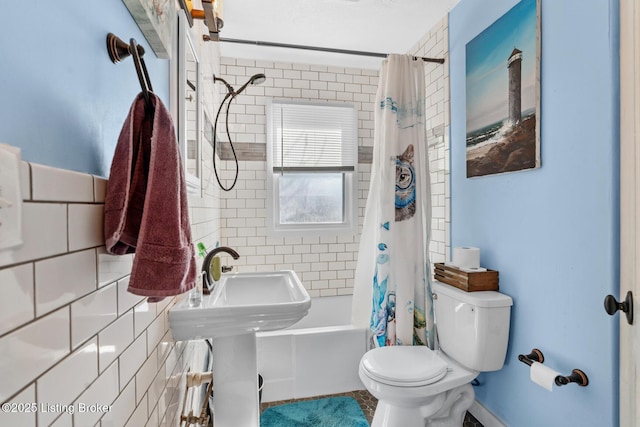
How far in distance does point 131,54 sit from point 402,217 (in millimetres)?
1707

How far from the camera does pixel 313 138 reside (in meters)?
3.04

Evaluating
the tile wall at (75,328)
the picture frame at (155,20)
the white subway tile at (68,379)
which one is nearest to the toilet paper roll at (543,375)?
the tile wall at (75,328)

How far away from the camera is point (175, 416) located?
1.19m

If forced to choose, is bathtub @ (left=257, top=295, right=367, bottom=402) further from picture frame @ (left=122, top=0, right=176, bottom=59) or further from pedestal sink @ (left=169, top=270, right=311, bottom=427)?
picture frame @ (left=122, top=0, right=176, bottom=59)

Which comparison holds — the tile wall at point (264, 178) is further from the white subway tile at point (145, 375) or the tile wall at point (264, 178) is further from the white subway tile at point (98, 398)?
the white subway tile at point (98, 398)

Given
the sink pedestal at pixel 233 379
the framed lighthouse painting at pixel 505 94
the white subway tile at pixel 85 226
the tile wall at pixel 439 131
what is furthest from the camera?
the tile wall at pixel 439 131

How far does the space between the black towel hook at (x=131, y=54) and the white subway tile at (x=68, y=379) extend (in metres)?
0.48

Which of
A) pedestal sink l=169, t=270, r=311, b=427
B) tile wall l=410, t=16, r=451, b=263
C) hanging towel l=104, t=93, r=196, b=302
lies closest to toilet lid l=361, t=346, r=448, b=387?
pedestal sink l=169, t=270, r=311, b=427

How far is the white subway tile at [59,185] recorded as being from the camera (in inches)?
16.9

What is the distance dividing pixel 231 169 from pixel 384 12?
173 centimetres

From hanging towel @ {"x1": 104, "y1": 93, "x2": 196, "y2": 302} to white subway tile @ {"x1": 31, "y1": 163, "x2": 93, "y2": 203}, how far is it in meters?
0.06

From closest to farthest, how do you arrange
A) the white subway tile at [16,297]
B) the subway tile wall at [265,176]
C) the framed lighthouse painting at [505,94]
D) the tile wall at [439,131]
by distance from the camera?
the white subway tile at [16,297] < the framed lighthouse painting at [505,94] < the tile wall at [439,131] < the subway tile wall at [265,176]

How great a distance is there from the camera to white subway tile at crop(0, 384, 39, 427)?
14.8 inches

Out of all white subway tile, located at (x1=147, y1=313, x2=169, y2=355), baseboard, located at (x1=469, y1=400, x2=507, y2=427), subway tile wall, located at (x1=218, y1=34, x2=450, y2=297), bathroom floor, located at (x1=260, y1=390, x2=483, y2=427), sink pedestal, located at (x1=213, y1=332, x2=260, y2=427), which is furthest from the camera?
subway tile wall, located at (x1=218, y1=34, x2=450, y2=297)
